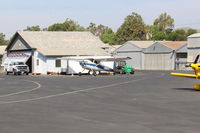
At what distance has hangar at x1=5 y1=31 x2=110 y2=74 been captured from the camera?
209 feet

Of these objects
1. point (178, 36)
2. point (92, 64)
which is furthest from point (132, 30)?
point (92, 64)

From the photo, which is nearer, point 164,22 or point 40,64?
point 40,64

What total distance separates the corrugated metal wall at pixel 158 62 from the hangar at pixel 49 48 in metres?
21.7

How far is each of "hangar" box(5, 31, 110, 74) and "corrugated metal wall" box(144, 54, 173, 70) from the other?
71.3ft

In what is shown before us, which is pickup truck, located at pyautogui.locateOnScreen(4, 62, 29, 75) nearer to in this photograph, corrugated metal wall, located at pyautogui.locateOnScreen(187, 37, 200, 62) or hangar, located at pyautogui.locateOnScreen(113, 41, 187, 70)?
corrugated metal wall, located at pyautogui.locateOnScreen(187, 37, 200, 62)

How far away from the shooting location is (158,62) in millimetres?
92500

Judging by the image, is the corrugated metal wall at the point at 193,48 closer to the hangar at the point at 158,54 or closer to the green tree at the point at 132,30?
the hangar at the point at 158,54

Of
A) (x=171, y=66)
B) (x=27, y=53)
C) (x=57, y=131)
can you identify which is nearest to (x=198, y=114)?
(x=57, y=131)

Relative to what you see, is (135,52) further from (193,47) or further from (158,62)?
(193,47)

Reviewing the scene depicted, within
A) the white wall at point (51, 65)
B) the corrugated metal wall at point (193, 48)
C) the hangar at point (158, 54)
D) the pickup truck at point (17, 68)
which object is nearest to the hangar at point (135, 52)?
the hangar at point (158, 54)

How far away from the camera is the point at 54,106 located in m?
18.5

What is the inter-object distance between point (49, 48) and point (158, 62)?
32194mm

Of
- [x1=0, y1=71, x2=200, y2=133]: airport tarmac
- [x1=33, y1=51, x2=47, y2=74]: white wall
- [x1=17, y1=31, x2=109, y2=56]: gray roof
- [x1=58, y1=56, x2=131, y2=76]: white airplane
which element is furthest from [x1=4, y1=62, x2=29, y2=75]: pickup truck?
[x1=0, y1=71, x2=200, y2=133]: airport tarmac

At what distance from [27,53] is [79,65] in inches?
465
